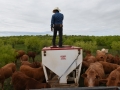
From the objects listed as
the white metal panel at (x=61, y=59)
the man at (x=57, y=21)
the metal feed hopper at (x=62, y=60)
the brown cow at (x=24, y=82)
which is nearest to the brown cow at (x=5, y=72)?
the brown cow at (x=24, y=82)

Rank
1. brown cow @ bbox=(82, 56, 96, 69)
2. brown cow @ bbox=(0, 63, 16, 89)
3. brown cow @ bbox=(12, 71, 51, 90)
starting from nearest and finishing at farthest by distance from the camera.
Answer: brown cow @ bbox=(12, 71, 51, 90), brown cow @ bbox=(0, 63, 16, 89), brown cow @ bbox=(82, 56, 96, 69)

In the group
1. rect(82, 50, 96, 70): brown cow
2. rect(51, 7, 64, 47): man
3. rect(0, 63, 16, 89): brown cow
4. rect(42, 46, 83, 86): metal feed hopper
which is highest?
rect(51, 7, 64, 47): man

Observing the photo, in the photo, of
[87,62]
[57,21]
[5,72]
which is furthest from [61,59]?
[87,62]

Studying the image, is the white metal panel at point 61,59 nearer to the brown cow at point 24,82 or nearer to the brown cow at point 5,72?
the brown cow at point 24,82

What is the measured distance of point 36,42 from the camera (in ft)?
112

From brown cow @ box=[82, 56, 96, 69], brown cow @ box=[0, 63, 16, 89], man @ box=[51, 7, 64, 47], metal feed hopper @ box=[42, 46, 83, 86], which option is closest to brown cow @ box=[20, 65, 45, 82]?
brown cow @ box=[0, 63, 16, 89]

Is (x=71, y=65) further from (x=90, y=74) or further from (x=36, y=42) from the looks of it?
(x=36, y=42)

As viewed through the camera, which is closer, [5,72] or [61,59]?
[61,59]

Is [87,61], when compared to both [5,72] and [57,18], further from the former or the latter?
[57,18]

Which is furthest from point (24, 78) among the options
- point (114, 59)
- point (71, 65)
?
point (114, 59)

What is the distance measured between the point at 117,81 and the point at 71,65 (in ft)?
6.34

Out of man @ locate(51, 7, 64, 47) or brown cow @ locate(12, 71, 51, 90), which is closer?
brown cow @ locate(12, 71, 51, 90)

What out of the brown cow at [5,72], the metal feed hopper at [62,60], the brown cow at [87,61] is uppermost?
the metal feed hopper at [62,60]

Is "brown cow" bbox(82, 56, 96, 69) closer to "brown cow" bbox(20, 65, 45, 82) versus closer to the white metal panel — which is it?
"brown cow" bbox(20, 65, 45, 82)
